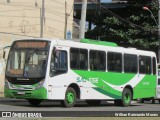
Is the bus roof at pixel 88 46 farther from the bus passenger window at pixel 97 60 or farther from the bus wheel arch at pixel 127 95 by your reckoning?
the bus wheel arch at pixel 127 95

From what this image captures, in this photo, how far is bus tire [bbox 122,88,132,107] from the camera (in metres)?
26.0

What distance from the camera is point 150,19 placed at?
1941 inches

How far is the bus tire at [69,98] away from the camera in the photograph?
21.9 metres

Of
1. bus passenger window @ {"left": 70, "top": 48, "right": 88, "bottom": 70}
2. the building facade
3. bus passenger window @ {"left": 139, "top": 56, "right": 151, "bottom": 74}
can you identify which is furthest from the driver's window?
the building facade

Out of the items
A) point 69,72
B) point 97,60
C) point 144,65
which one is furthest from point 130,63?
point 69,72

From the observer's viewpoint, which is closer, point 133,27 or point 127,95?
point 127,95

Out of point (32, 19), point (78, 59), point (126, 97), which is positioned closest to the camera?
point (78, 59)

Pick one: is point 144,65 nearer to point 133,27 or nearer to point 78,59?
point 78,59

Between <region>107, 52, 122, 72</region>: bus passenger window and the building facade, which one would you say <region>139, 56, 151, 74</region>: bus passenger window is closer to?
<region>107, 52, 122, 72</region>: bus passenger window

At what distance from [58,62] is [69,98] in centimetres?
174

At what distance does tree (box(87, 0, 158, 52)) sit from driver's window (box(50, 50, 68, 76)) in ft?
85.4

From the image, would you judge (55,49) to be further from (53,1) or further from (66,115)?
(53,1)

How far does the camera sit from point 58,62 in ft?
70.9

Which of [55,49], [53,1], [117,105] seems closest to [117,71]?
[117,105]
